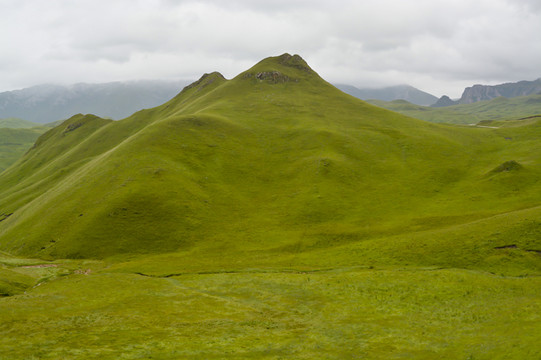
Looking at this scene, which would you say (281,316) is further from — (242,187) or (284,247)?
(242,187)

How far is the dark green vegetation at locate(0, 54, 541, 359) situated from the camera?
39688mm

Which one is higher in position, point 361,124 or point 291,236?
point 361,124

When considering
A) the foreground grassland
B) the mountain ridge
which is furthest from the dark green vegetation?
the mountain ridge

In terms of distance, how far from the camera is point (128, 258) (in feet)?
279

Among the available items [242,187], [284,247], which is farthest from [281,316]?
[242,187]

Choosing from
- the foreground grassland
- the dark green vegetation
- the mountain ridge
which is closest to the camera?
the foreground grassland

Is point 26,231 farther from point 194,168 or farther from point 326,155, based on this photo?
point 326,155

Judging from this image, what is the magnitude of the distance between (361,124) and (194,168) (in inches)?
3740

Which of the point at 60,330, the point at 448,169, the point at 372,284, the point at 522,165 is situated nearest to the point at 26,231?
the point at 60,330

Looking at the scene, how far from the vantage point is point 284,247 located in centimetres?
8662

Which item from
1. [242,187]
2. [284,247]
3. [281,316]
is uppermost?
[242,187]

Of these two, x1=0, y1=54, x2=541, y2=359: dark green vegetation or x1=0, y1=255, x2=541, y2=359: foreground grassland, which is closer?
x1=0, y1=255, x2=541, y2=359: foreground grassland

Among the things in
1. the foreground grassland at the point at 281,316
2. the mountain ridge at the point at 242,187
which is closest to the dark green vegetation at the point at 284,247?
the foreground grassland at the point at 281,316

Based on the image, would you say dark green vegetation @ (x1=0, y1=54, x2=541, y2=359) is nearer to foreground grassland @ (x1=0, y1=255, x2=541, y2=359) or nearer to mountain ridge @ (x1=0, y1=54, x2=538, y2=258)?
foreground grassland @ (x1=0, y1=255, x2=541, y2=359)
